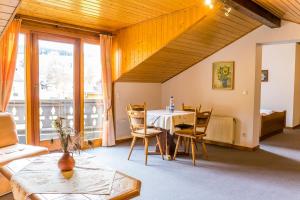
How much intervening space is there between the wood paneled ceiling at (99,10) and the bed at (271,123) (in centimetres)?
349

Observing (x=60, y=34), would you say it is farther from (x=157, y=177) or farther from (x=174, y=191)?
(x=174, y=191)

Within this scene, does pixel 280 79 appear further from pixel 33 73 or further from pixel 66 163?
pixel 66 163

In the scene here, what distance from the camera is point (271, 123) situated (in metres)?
6.02

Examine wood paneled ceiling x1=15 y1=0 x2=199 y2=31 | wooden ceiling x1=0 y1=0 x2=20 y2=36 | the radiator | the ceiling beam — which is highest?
wood paneled ceiling x1=15 y1=0 x2=199 y2=31

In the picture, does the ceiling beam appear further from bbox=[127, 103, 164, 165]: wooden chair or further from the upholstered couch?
the upholstered couch

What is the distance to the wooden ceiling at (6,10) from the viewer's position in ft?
7.30

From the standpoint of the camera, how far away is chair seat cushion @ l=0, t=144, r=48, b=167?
8.86ft

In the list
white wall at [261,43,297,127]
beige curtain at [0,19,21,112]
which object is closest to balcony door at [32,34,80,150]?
beige curtain at [0,19,21,112]

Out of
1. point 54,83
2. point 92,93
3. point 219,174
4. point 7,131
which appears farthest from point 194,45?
point 7,131

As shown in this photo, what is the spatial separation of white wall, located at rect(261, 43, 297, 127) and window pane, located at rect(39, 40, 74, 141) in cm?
568

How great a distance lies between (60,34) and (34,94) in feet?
3.74

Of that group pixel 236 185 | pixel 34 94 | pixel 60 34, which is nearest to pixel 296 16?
pixel 236 185

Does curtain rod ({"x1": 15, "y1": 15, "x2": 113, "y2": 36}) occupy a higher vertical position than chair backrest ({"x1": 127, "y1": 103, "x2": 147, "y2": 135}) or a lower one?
higher

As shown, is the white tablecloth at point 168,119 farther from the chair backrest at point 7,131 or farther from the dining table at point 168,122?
the chair backrest at point 7,131
